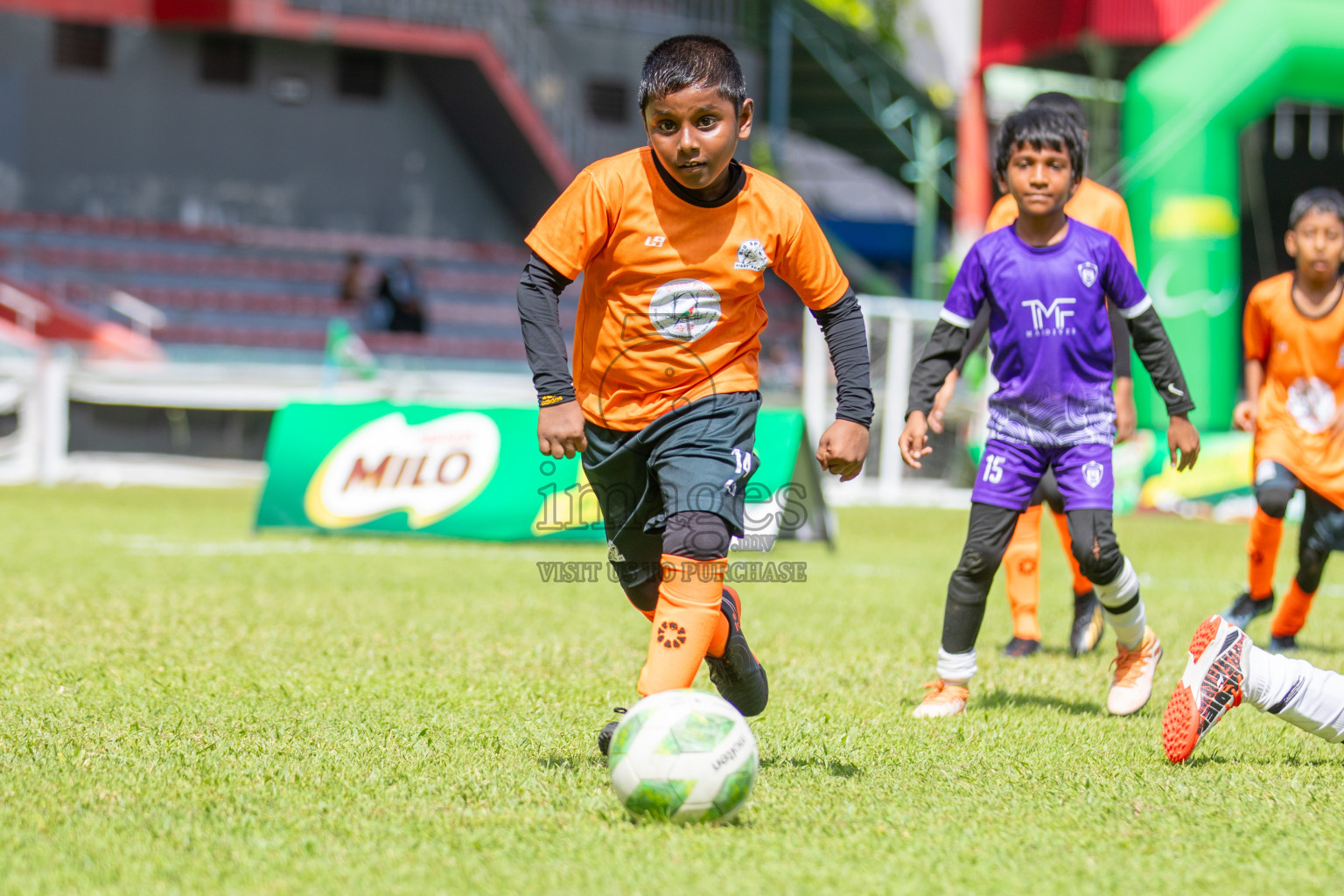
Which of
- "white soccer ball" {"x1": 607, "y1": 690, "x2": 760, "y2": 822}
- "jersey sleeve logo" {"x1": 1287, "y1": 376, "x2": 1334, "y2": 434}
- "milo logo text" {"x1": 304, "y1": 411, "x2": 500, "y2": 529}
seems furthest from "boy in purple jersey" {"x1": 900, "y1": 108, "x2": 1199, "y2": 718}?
"milo logo text" {"x1": 304, "y1": 411, "x2": 500, "y2": 529}

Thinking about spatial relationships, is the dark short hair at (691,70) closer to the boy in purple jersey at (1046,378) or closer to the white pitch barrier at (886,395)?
the boy in purple jersey at (1046,378)

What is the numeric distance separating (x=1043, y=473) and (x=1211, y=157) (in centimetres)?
1008

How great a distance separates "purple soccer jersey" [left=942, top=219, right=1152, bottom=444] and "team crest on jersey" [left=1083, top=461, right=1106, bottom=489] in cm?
8

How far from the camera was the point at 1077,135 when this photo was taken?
480 cm

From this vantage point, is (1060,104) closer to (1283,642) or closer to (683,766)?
(1283,642)

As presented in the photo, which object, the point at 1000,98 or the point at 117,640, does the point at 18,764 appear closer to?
Answer: the point at 117,640

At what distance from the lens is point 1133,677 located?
484cm

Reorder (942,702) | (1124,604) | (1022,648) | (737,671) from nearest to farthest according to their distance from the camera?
(737,671)
(942,702)
(1124,604)
(1022,648)

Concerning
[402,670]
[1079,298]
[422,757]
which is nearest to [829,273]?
[1079,298]

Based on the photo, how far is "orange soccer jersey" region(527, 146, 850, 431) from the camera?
379 centimetres

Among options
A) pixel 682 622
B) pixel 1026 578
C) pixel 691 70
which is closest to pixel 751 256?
pixel 691 70

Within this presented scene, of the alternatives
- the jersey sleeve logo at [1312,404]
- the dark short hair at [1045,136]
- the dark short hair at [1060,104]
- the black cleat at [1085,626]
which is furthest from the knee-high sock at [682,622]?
the jersey sleeve logo at [1312,404]

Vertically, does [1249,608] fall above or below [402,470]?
below

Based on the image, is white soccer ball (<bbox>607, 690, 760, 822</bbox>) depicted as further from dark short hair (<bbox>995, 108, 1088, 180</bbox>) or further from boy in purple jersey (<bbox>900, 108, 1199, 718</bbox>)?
dark short hair (<bbox>995, 108, 1088, 180</bbox>)
